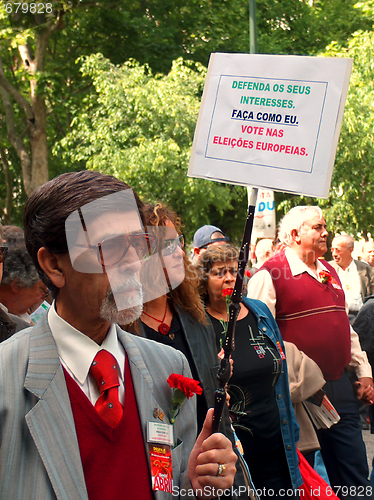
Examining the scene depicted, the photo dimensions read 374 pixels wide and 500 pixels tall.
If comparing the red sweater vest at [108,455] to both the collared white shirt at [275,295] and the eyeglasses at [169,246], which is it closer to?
the eyeglasses at [169,246]

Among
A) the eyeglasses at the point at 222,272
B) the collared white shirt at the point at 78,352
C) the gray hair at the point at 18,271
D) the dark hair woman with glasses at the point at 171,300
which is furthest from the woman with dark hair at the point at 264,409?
the collared white shirt at the point at 78,352

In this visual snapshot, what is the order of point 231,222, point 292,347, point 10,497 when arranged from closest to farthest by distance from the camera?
point 10,497, point 292,347, point 231,222

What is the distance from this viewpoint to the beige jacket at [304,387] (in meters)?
3.64

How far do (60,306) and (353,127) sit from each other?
10.7 metres

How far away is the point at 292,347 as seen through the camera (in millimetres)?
3836

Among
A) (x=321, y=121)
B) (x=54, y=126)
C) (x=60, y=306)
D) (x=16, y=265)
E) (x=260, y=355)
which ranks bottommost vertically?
(x=54, y=126)

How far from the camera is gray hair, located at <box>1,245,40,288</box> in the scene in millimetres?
3277

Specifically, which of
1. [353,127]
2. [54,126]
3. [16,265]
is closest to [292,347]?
[16,265]

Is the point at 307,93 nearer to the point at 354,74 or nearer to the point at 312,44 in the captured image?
the point at 354,74

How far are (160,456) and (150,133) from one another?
11.1 metres

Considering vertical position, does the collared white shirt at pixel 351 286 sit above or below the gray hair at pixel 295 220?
below

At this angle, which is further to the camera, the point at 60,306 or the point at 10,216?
the point at 10,216

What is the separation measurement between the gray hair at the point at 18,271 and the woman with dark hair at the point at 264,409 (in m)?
1.12

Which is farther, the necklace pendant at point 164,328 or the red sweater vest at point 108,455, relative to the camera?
the necklace pendant at point 164,328
